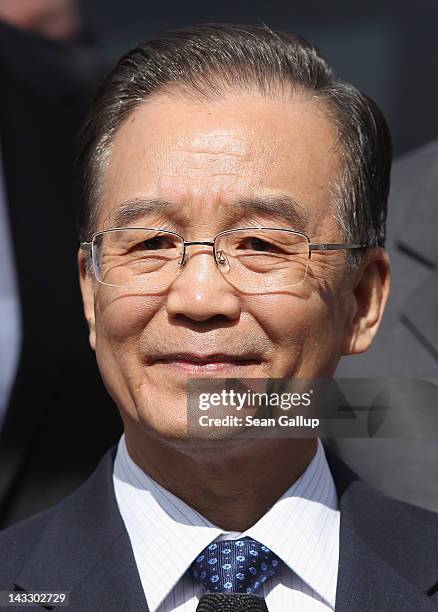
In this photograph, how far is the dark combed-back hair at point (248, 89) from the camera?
5.18ft

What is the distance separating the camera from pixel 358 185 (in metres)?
1.61

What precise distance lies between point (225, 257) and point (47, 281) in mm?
1004

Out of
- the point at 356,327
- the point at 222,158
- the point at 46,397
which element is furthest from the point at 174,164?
the point at 46,397

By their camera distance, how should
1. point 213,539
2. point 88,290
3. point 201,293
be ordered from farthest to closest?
1. point 88,290
2. point 213,539
3. point 201,293

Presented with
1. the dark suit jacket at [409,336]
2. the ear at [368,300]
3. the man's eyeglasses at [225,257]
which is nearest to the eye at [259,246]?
the man's eyeglasses at [225,257]

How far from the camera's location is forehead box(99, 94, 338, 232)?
1467mm

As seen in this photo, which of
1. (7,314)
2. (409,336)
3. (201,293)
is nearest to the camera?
(201,293)

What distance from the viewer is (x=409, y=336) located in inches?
84.2

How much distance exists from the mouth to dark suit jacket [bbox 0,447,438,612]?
11.8 inches

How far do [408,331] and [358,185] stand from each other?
611mm

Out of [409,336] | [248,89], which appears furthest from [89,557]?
[409,336]

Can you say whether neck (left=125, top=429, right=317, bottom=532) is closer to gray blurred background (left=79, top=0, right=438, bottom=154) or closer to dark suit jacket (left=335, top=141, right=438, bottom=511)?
dark suit jacket (left=335, top=141, right=438, bottom=511)

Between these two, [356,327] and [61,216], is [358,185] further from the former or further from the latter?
[61,216]

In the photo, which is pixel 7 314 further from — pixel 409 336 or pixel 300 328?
pixel 300 328
